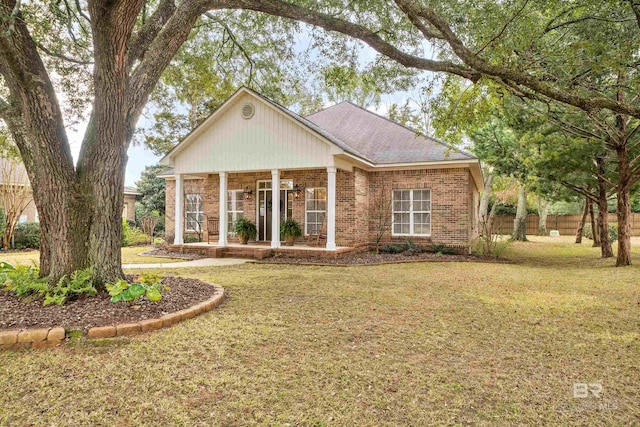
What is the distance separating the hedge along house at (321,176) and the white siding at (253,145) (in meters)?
0.03

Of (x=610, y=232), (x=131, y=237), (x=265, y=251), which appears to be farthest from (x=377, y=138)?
(x=610, y=232)

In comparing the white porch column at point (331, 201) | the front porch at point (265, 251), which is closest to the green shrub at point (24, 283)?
the front porch at point (265, 251)

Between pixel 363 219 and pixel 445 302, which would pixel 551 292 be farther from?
pixel 363 219

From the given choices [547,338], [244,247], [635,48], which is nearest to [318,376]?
[547,338]

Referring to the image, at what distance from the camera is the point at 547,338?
4.18 m

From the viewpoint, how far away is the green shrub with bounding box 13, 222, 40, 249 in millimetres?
14430

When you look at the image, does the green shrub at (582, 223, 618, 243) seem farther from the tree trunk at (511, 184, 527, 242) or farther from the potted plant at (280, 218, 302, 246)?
the potted plant at (280, 218, 302, 246)

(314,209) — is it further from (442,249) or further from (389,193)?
(442,249)

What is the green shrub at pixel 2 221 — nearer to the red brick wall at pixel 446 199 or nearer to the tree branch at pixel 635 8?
the red brick wall at pixel 446 199

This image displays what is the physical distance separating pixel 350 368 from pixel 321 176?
1077 cm

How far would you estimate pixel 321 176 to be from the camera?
13.7m

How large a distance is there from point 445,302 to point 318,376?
3420 millimetres

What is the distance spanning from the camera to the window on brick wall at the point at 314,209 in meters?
13.8

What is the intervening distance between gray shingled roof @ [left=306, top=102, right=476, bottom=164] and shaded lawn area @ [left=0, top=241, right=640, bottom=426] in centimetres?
781
